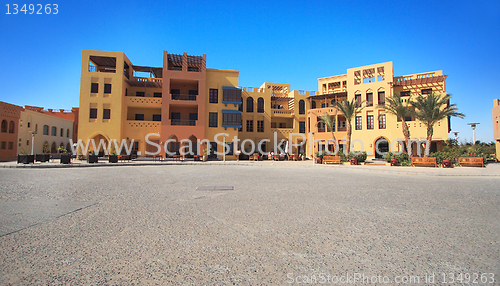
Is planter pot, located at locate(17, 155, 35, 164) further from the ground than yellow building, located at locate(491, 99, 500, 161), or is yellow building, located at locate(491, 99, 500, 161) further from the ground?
yellow building, located at locate(491, 99, 500, 161)

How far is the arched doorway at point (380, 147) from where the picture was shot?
100 feet

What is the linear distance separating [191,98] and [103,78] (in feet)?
32.3

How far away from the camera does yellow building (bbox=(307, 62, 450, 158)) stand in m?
28.5

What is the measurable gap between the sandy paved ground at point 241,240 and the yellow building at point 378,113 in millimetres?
25116

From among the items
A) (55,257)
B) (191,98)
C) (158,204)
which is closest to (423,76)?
(191,98)

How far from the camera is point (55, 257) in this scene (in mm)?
3133

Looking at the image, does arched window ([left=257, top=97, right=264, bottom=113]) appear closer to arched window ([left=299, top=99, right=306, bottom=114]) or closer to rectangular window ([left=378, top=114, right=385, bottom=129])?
arched window ([left=299, top=99, right=306, bottom=114])

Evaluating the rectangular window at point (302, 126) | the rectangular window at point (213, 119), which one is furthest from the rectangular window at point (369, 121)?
the rectangular window at point (213, 119)

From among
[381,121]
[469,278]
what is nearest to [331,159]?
[381,121]

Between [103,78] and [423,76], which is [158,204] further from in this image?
[423,76]

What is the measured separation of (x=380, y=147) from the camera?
3119 centimetres

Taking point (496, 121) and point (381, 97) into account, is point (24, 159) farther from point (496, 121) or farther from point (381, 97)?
point (496, 121)

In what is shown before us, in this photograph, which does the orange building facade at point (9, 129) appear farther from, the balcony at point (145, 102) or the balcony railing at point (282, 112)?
the balcony railing at point (282, 112)

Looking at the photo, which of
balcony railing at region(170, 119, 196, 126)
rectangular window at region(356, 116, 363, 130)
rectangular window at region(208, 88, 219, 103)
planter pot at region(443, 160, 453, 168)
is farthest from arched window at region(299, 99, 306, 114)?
planter pot at region(443, 160, 453, 168)
